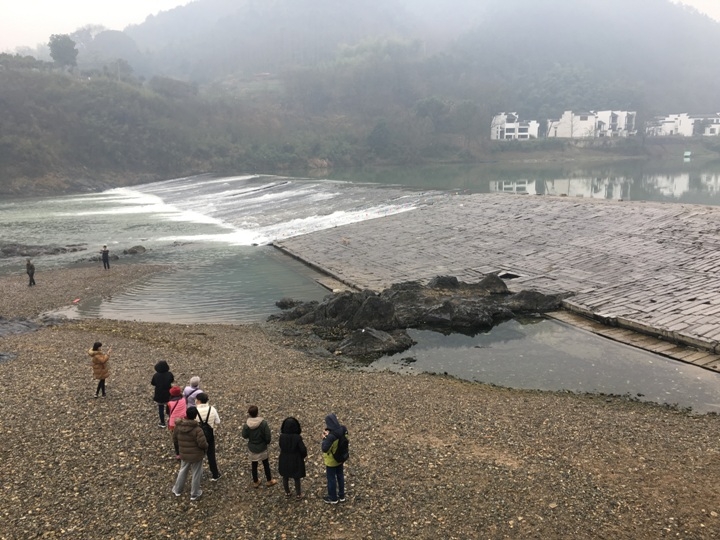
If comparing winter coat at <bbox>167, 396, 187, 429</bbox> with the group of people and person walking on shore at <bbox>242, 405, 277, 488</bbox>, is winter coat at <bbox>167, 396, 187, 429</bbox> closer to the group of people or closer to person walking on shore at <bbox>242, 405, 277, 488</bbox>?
the group of people

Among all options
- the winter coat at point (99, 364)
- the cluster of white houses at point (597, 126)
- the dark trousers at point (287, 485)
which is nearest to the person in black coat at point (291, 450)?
the dark trousers at point (287, 485)

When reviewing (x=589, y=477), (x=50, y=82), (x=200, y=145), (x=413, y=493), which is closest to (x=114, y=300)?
(x=413, y=493)

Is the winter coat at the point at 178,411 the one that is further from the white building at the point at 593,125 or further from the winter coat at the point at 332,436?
the white building at the point at 593,125

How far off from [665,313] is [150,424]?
1705 cm

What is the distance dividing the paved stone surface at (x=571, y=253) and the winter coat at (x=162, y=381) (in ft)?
50.4

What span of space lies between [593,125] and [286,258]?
136581mm

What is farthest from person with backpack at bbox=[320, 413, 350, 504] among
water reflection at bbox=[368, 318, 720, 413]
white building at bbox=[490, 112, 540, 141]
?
white building at bbox=[490, 112, 540, 141]

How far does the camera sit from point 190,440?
8.02 m

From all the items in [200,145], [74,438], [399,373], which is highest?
[200,145]

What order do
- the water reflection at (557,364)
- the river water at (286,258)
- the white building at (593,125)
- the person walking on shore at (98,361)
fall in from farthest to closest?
the white building at (593,125) → the river water at (286,258) → the water reflection at (557,364) → the person walking on shore at (98,361)

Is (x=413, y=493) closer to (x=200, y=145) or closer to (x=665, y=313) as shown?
(x=665, y=313)

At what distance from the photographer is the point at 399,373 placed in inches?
603

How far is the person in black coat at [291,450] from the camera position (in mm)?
7855

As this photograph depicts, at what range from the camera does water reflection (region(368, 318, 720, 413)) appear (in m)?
13.5
